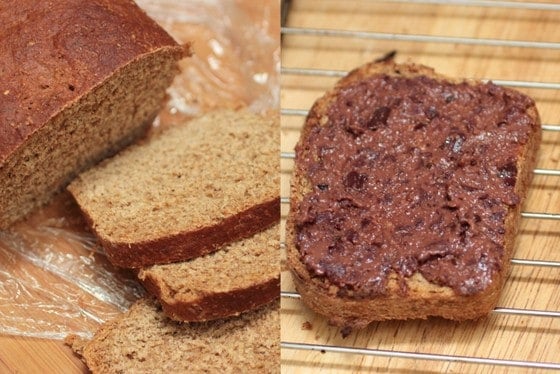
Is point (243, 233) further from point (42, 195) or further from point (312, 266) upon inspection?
point (42, 195)

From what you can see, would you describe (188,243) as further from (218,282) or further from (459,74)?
(459,74)

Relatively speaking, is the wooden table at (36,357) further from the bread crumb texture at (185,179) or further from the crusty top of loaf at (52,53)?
the crusty top of loaf at (52,53)

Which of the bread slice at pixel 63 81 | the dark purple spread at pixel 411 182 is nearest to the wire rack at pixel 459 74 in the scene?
the dark purple spread at pixel 411 182

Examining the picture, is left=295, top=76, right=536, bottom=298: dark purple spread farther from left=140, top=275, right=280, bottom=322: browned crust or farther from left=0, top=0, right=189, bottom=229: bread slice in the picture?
left=0, top=0, right=189, bottom=229: bread slice

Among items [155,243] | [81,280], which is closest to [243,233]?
[155,243]

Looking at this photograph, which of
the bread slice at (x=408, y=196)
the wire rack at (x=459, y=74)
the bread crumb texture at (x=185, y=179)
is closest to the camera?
the bread slice at (x=408, y=196)

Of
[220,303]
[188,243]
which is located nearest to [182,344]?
[220,303]

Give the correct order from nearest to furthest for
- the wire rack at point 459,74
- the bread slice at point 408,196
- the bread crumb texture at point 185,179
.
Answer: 1. the bread slice at point 408,196
2. the wire rack at point 459,74
3. the bread crumb texture at point 185,179
